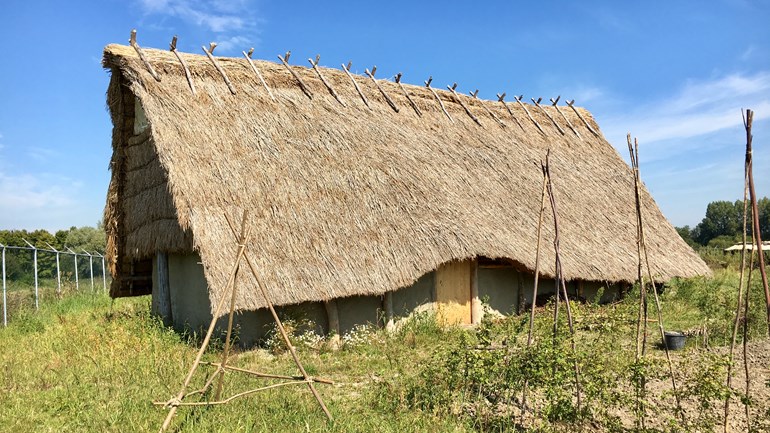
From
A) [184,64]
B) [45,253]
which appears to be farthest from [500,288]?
[45,253]

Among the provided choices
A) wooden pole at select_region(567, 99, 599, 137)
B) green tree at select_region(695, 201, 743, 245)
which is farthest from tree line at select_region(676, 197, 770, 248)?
wooden pole at select_region(567, 99, 599, 137)

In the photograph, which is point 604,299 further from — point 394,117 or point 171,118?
point 171,118

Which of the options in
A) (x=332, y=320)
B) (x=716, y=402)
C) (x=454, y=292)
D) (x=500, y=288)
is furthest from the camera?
(x=500, y=288)

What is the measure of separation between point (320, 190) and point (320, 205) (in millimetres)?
300

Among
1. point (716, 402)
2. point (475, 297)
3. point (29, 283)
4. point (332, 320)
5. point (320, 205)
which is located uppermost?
point (320, 205)

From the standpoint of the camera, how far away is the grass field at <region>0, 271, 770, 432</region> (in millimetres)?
4199

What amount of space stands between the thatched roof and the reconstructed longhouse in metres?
0.03

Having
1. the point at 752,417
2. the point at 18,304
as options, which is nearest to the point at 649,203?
the point at 752,417

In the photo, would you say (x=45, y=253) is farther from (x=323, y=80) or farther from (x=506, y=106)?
(x=506, y=106)

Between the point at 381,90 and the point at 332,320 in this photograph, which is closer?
the point at 332,320

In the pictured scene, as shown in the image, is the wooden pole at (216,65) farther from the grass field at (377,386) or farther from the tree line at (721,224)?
the tree line at (721,224)

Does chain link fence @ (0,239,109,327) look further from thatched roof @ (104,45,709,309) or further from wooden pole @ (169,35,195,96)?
wooden pole @ (169,35,195,96)

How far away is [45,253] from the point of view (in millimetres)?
18641

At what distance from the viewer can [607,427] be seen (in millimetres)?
4008
